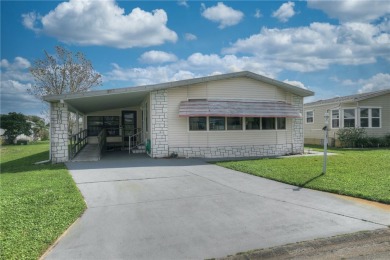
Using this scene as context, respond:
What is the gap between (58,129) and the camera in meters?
12.3

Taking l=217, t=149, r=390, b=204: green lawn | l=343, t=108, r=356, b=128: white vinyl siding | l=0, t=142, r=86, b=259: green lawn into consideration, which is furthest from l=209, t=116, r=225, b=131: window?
l=343, t=108, r=356, b=128: white vinyl siding

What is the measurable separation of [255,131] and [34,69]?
24.0 metres

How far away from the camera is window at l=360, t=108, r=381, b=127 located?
66.6 ft

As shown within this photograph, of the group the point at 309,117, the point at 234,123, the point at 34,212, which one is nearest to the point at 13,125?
the point at 234,123

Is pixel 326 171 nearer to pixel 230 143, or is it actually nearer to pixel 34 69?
pixel 230 143

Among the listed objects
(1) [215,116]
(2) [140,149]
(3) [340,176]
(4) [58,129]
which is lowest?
(3) [340,176]

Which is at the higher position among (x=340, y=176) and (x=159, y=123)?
(x=159, y=123)

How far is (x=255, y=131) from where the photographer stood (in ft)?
48.2

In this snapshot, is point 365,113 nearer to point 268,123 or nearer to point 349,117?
point 349,117

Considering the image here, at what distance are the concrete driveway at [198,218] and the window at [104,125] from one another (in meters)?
11.3

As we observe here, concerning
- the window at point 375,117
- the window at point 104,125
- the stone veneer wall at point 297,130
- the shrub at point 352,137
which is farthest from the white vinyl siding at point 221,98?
the window at point 375,117

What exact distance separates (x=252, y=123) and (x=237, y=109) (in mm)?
1487

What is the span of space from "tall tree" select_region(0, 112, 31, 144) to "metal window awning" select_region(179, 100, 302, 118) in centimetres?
2408

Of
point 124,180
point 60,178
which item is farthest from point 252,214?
point 60,178
